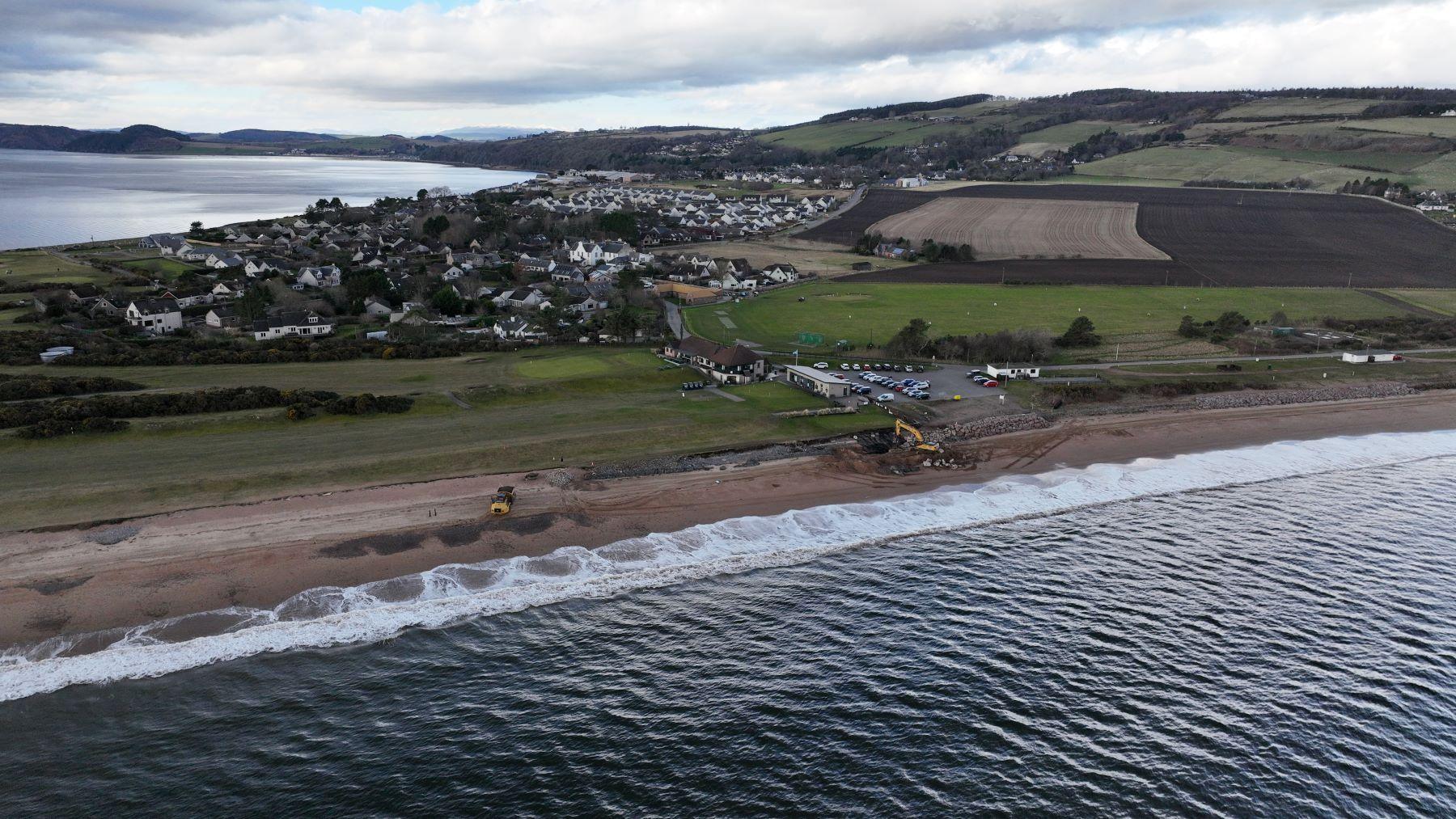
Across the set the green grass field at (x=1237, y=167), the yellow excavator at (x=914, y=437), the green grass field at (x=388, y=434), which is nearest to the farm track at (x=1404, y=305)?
the yellow excavator at (x=914, y=437)

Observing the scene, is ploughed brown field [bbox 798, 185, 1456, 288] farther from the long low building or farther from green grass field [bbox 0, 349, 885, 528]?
green grass field [bbox 0, 349, 885, 528]

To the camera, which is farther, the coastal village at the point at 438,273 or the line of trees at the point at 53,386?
the coastal village at the point at 438,273

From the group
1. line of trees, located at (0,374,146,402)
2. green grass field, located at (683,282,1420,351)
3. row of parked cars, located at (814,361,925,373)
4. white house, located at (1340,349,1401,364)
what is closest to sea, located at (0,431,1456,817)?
row of parked cars, located at (814,361,925,373)

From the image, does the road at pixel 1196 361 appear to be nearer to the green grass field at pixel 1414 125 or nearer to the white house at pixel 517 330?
the white house at pixel 517 330

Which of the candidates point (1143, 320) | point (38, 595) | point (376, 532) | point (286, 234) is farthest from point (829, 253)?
point (38, 595)

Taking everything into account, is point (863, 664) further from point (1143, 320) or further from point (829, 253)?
point (829, 253)

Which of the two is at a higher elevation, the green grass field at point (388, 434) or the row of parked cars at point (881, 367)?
the row of parked cars at point (881, 367)
